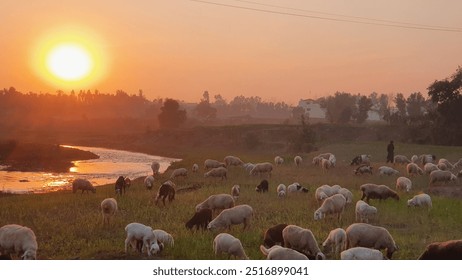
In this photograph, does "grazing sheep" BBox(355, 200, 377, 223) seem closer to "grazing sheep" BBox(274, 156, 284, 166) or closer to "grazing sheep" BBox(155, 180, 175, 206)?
"grazing sheep" BBox(155, 180, 175, 206)

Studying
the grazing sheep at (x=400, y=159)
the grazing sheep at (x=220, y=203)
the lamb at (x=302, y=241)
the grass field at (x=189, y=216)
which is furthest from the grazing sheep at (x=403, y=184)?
the lamb at (x=302, y=241)

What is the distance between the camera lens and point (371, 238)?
824cm

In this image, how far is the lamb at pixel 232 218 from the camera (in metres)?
9.70

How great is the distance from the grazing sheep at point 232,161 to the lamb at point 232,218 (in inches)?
398

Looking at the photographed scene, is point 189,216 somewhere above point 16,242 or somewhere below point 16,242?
below

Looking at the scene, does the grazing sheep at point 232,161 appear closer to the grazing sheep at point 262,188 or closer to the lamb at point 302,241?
the grazing sheep at point 262,188

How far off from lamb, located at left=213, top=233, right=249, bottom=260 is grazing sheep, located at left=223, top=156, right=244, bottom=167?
40.0 feet

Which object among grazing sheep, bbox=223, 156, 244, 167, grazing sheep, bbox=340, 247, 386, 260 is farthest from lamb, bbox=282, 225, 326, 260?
grazing sheep, bbox=223, 156, 244, 167

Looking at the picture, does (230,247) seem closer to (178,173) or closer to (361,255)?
(361,255)

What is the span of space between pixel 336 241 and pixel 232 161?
1284 centimetres

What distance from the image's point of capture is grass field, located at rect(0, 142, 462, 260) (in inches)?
328

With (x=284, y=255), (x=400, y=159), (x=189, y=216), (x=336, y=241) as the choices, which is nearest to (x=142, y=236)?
(x=284, y=255)

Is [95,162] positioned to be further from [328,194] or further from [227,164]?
[328,194]
